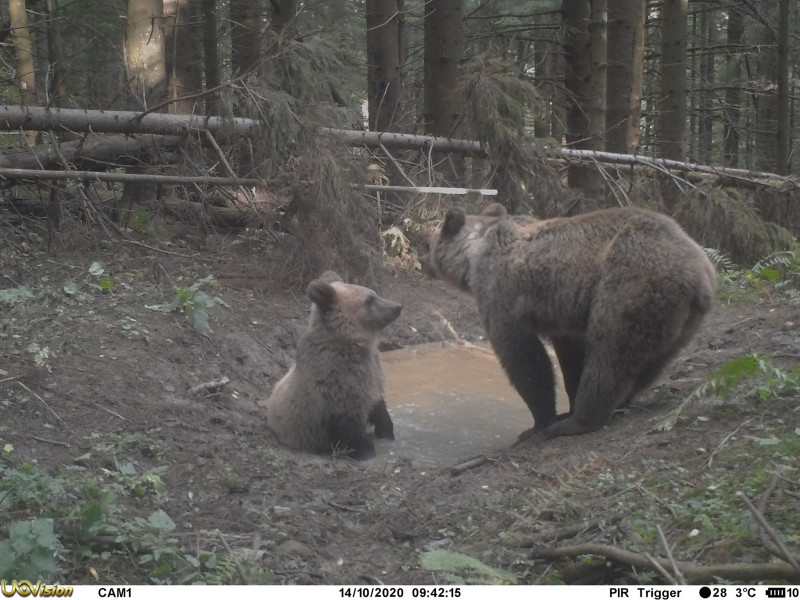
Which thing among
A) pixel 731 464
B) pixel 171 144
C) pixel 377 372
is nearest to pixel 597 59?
pixel 171 144

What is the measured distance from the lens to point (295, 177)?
905 cm

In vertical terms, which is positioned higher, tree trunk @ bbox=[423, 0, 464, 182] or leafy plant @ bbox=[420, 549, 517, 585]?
tree trunk @ bbox=[423, 0, 464, 182]

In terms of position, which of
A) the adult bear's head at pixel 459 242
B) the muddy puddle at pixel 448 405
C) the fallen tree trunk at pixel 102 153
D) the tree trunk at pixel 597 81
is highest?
the tree trunk at pixel 597 81

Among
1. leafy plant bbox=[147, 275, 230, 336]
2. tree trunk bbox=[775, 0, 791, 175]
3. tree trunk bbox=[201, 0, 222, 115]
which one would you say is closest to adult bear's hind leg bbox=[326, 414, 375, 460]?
leafy plant bbox=[147, 275, 230, 336]

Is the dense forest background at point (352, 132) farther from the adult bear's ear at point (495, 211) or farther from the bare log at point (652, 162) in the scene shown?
the adult bear's ear at point (495, 211)

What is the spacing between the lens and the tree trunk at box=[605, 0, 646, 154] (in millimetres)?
13000

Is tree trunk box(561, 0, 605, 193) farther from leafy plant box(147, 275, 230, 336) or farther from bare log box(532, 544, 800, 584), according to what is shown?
bare log box(532, 544, 800, 584)

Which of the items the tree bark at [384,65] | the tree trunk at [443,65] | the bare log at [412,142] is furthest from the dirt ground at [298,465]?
the tree bark at [384,65]

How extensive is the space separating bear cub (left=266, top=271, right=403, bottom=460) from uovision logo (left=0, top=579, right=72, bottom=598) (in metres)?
3.25

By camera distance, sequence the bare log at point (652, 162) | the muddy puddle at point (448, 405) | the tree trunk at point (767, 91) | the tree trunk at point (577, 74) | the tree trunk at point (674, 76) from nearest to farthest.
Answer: the muddy puddle at point (448, 405) < the bare log at point (652, 162) < the tree trunk at point (577, 74) < the tree trunk at point (674, 76) < the tree trunk at point (767, 91)

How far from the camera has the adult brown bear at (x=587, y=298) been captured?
18.3 feet

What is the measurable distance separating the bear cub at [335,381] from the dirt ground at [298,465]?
24 centimetres

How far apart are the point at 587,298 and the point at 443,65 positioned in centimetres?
761

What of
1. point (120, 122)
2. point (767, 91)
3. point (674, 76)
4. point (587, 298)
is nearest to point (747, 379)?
point (587, 298)
